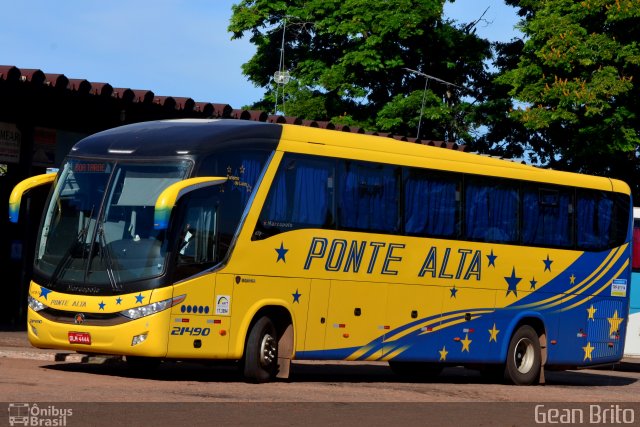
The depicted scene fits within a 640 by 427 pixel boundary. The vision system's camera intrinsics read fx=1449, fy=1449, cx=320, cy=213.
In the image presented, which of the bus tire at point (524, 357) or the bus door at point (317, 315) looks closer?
the bus door at point (317, 315)

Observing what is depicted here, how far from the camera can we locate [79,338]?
1680cm

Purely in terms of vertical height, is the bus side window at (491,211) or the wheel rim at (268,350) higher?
the bus side window at (491,211)

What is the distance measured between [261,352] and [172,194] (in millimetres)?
2643

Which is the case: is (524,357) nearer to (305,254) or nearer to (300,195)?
(305,254)

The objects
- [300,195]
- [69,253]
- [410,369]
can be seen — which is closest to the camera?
[69,253]

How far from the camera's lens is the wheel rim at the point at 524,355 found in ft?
73.4

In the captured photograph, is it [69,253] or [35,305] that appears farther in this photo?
[35,305]

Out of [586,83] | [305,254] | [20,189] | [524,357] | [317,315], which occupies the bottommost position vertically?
[524,357]

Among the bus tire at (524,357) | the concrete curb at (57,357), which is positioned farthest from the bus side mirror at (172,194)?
the bus tire at (524,357)
